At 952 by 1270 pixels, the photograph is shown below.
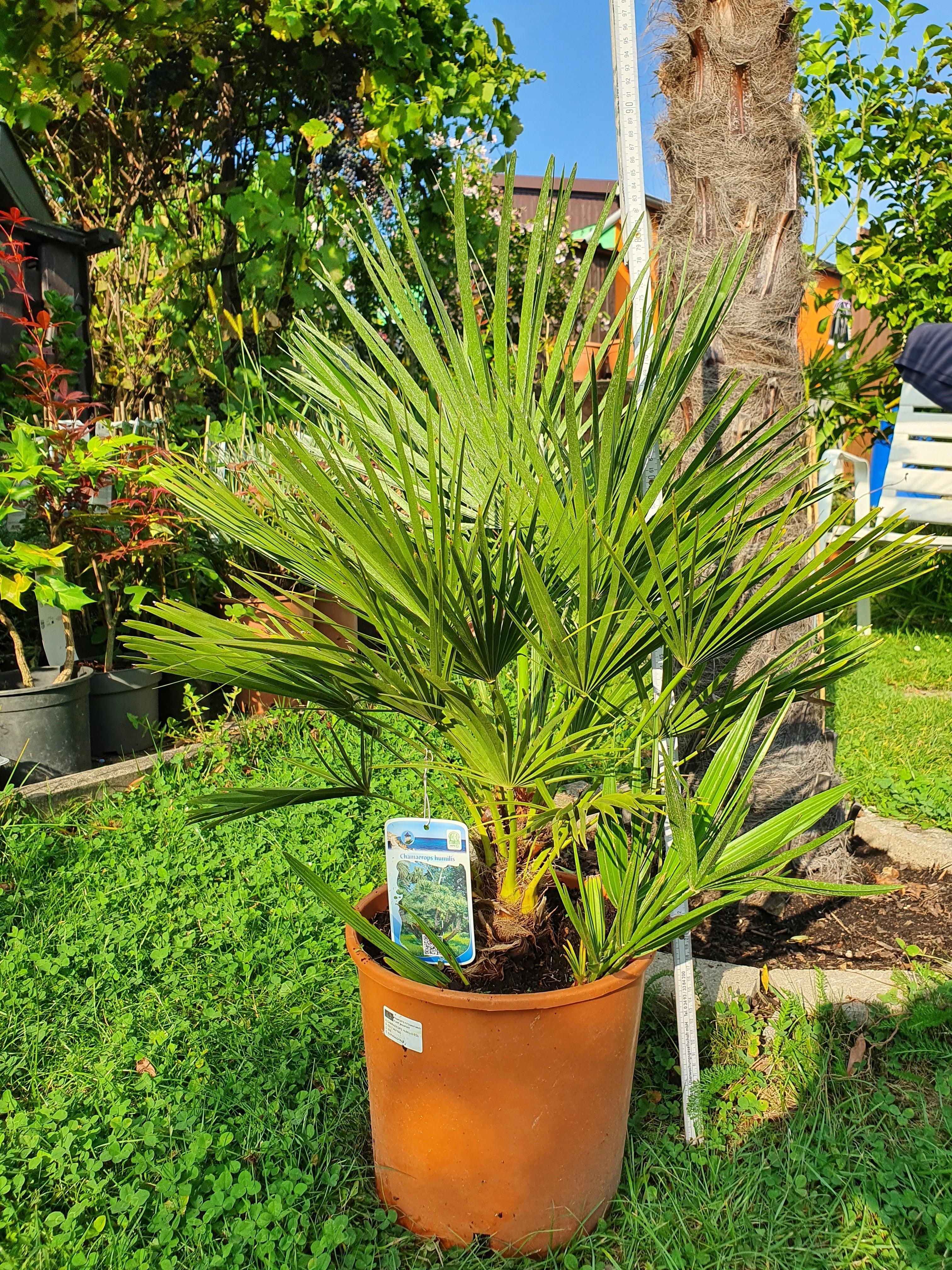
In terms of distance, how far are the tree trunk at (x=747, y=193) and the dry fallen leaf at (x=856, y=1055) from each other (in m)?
0.56

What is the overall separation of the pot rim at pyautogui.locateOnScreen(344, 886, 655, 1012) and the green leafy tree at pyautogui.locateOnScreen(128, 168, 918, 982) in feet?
0.14

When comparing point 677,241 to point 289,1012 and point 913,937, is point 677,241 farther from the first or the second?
point 289,1012

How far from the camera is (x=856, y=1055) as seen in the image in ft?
6.04

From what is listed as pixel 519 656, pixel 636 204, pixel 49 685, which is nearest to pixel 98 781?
pixel 49 685

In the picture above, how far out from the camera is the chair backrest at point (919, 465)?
468 centimetres

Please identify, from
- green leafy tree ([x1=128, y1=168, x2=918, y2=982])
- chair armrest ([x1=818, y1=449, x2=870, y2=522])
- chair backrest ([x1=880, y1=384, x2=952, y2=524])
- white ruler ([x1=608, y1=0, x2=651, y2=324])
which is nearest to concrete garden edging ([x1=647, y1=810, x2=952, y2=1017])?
green leafy tree ([x1=128, y1=168, x2=918, y2=982])

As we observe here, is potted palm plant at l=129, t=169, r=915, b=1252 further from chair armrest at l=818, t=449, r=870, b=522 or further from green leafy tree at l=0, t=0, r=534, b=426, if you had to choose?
green leafy tree at l=0, t=0, r=534, b=426

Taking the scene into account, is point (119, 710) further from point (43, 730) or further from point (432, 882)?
point (432, 882)

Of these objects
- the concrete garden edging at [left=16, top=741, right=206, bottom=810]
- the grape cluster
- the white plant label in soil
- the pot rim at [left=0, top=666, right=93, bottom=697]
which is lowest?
the concrete garden edging at [left=16, top=741, right=206, bottom=810]

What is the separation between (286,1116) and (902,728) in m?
2.95

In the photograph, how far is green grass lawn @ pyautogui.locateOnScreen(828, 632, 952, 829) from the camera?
3000 millimetres

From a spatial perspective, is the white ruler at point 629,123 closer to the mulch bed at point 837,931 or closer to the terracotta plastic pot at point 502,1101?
the terracotta plastic pot at point 502,1101

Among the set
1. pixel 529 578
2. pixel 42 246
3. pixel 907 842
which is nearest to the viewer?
pixel 529 578

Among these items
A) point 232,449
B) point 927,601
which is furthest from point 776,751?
point 927,601
